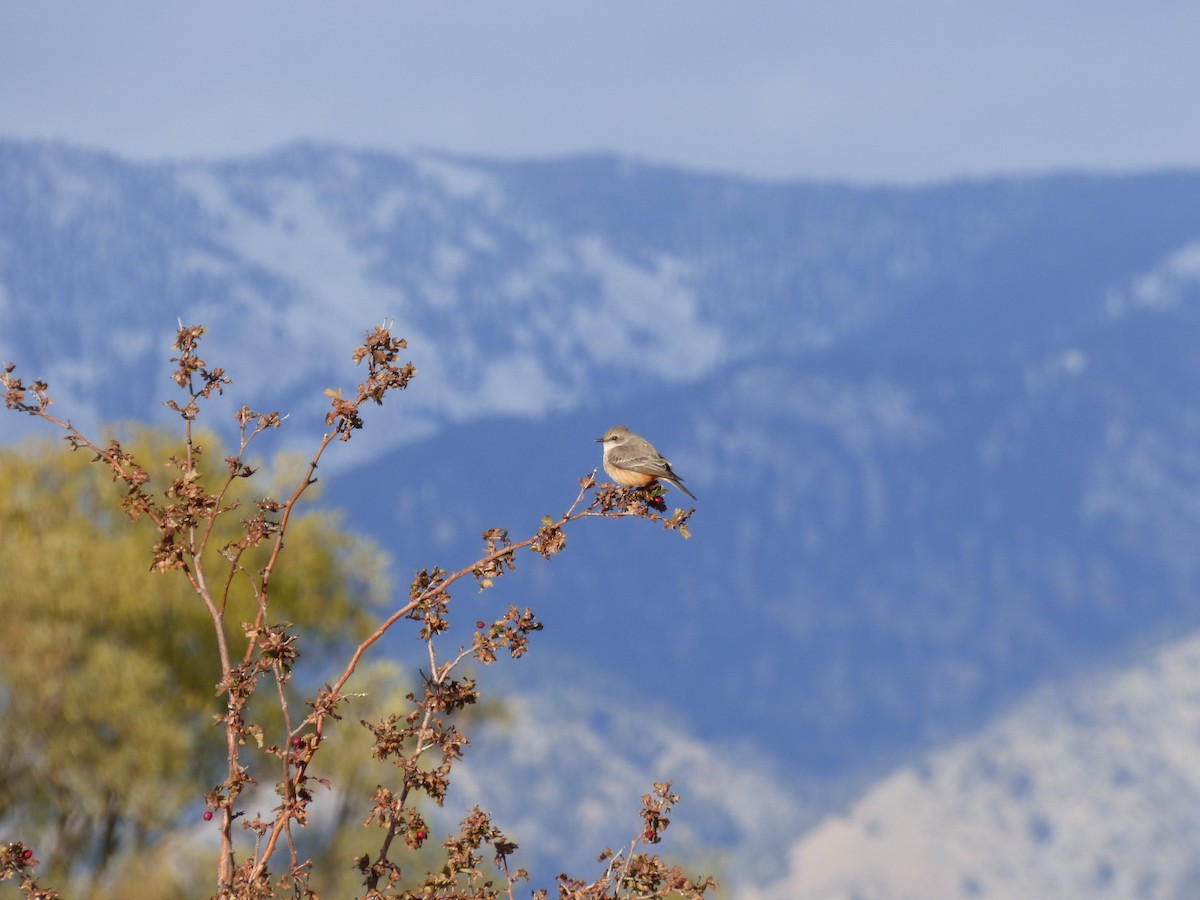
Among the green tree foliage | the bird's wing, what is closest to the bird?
the bird's wing

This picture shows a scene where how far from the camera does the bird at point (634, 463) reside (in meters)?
16.8

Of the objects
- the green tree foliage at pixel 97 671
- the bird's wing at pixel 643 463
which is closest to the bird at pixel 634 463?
the bird's wing at pixel 643 463

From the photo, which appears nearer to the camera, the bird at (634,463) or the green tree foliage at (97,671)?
the bird at (634,463)

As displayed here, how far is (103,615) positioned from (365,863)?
120 feet

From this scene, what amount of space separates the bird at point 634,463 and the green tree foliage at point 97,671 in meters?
23.8

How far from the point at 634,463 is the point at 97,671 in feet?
89.6

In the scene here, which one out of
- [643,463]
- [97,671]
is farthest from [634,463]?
[97,671]

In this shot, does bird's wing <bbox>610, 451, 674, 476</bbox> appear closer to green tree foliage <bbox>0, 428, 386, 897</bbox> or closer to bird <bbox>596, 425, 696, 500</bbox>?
bird <bbox>596, 425, 696, 500</bbox>

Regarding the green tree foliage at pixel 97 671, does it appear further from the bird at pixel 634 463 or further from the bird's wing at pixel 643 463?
the bird's wing at pixel 643 463

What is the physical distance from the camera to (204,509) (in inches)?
320

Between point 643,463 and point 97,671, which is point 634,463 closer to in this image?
point 643,463

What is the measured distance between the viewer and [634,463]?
16891 mm

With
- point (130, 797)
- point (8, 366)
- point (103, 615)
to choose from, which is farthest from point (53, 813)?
point (8, 366)

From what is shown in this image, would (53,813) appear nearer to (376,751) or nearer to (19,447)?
(19,447)
